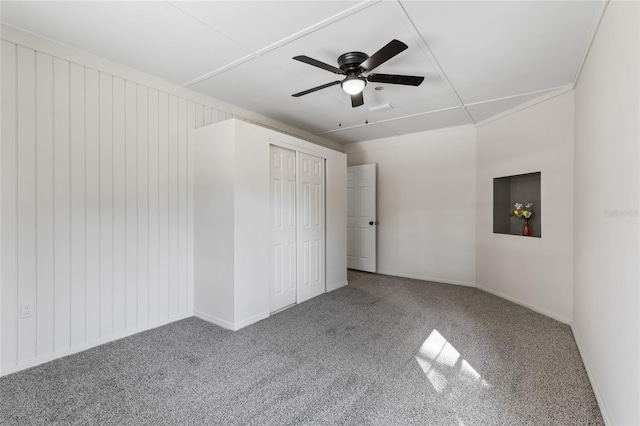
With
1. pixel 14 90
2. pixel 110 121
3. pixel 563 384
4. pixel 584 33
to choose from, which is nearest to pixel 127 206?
pixel 110 121

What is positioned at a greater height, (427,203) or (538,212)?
(427,203)

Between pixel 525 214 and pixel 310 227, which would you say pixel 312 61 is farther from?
pixel 525 214

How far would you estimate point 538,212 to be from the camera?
3.92 meters

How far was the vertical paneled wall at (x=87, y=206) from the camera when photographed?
213cm

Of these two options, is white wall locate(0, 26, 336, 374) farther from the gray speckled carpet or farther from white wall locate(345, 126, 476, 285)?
white wall locate(345, 126, 476, 285)

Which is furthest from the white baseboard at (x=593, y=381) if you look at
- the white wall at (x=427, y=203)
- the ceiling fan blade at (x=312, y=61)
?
the ceiling fan blade at (x=312, y=61)

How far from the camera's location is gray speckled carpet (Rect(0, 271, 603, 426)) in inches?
67.5

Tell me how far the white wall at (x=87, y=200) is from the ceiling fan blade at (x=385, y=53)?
2.08m

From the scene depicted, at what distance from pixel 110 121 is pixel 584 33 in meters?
3.86

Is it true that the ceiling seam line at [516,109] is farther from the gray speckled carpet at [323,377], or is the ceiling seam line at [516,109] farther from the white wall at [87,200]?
the white wall at [87,200]

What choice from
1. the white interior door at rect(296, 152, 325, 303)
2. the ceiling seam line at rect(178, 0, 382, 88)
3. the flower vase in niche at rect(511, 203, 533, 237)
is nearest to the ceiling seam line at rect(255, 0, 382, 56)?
the ceiling seam line at rect(178, 0, 382, 88)

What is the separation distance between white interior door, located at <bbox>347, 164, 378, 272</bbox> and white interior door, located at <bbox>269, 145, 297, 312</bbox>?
1943 mm

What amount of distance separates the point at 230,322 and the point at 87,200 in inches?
66.1

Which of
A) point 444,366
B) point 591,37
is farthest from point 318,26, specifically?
point 444,366
